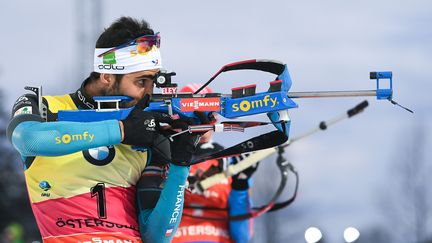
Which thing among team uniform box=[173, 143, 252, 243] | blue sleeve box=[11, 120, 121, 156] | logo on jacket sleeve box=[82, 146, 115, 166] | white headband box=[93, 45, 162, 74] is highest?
white headband box=[93, 45, 162, 74]

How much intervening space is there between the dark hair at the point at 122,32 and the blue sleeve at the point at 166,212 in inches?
24.5

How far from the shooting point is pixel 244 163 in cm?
861

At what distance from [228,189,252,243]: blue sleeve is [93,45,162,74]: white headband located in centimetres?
333

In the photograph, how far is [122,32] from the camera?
539cm

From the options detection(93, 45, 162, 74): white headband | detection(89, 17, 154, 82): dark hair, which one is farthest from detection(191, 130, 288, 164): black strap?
detection(89, 17, 154, 82): dark hair

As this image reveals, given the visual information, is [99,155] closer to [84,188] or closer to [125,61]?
[84,188]

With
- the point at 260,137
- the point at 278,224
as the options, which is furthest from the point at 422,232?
the point at 260,137

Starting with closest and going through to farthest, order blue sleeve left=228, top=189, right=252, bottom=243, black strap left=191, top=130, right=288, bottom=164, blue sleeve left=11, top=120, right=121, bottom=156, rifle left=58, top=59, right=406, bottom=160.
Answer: blue sleeve left=11, top=120, right=121, bottom=156 → rifle left=58, top=59, right=406, bottom=160 → black strap left=191, top=130, right=288, bottom=164 → blue sleeve left=228, top=189, right=252, bottom=243

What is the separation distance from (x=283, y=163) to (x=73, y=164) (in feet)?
12.2

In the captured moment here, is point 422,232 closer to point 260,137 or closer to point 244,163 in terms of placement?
Result: point 244,163

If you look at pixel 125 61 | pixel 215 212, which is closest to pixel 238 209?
pixel 215 212

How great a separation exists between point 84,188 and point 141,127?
1.65 feet

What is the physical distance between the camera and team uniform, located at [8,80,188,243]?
517 cm

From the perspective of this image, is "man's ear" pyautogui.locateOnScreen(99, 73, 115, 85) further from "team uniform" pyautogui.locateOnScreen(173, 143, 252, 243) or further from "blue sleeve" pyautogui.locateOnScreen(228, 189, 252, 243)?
"blue sleeve" pyautogui.locateOnScreen(228, 189, 252, 243)
